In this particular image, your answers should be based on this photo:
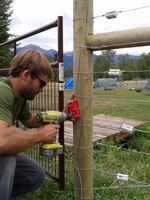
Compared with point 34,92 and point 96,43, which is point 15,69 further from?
point 96,43

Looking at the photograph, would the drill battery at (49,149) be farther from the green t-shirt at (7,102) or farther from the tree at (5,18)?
the tree at (5,18)

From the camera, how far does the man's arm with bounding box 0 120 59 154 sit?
257 cm

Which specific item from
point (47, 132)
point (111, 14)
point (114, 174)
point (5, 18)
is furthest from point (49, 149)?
point (5, 18)

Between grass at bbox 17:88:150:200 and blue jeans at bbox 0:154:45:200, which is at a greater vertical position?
blue jeans at bbox 0:154:45:200

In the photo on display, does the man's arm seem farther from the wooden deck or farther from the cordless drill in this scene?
the wooden deck

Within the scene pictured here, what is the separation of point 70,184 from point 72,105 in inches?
40.9

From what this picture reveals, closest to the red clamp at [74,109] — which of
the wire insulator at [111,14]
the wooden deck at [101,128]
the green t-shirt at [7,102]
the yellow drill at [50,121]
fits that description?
the yellow drill at [50,121]

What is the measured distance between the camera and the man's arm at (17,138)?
257cm

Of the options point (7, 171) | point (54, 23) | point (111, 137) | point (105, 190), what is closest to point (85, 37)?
point (54, 23)

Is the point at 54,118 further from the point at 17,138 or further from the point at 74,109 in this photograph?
the point at 17,138

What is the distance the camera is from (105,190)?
12.1 ft

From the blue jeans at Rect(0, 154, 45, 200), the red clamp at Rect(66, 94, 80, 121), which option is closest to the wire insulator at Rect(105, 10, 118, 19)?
the red clamp at Rect(66, 94, 80, 121)

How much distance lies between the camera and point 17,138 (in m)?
2.62

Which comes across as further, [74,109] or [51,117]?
[74,109]
